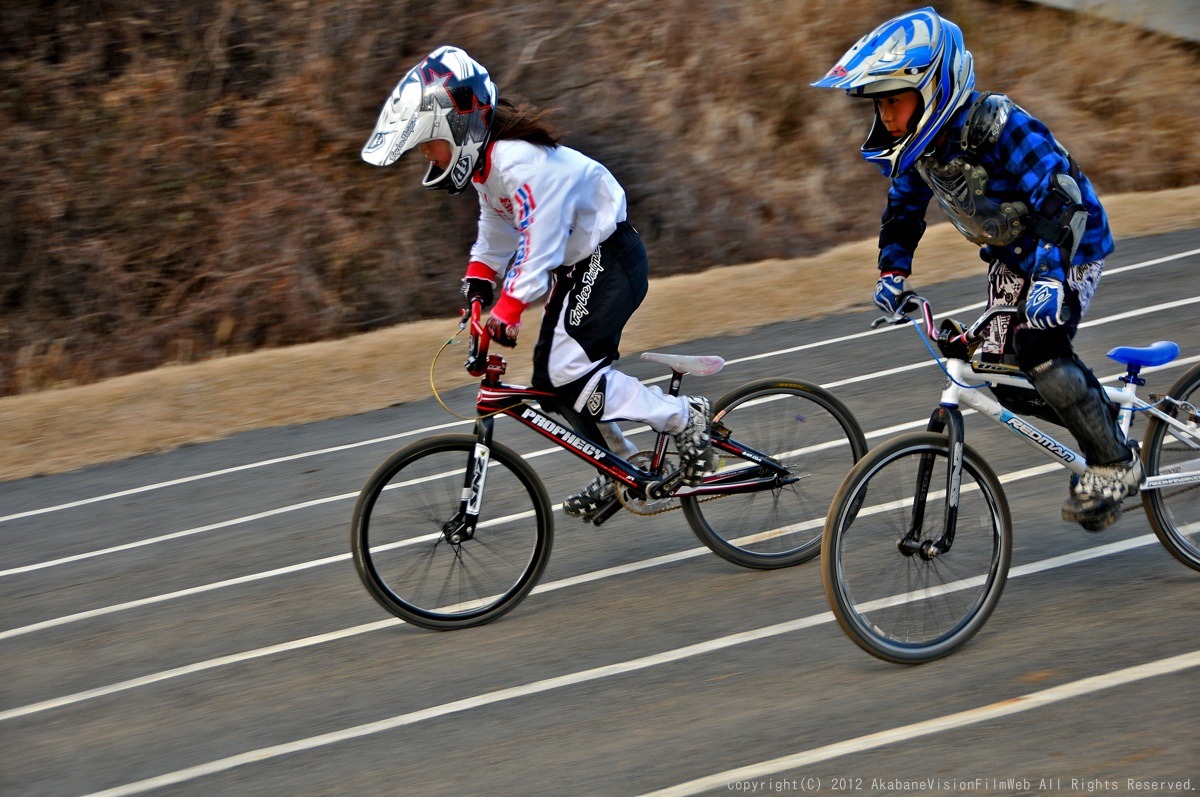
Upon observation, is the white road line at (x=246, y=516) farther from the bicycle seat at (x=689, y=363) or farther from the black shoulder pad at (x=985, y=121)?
the black shoulder pad at (x=985, y=121)

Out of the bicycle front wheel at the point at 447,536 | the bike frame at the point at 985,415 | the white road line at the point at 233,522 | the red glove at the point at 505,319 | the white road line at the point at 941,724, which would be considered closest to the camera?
the white road line at the point at 941,724

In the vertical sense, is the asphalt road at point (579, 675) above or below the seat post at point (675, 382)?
below

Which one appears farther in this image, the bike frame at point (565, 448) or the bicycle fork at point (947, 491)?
the bike frame at point (565, 448)

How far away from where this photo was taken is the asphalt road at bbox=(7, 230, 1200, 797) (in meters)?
4.11

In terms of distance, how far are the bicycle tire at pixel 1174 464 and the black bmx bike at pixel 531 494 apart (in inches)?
54.2

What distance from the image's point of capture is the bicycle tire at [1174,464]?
189 inches

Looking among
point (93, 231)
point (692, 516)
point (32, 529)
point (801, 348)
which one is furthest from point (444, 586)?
point (93, 231)

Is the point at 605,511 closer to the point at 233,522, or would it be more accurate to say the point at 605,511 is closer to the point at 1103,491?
the point at 1103,491

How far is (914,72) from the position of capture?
13.9ft

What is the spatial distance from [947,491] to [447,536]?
2183 millimetres

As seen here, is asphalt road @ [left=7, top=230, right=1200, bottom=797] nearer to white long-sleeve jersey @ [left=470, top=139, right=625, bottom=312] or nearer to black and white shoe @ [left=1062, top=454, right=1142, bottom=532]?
black and white shoe @ [left=1062, top=454, right=1142, bottom=532]

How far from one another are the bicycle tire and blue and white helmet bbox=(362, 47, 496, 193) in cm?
296

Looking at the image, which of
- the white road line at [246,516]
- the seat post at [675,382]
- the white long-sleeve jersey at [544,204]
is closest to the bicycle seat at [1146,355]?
the seat post at [675,382]

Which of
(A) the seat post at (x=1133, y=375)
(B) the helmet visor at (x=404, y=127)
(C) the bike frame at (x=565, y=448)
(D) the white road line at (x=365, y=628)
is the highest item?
(B) the helmet visor at (x=404, y=127)
